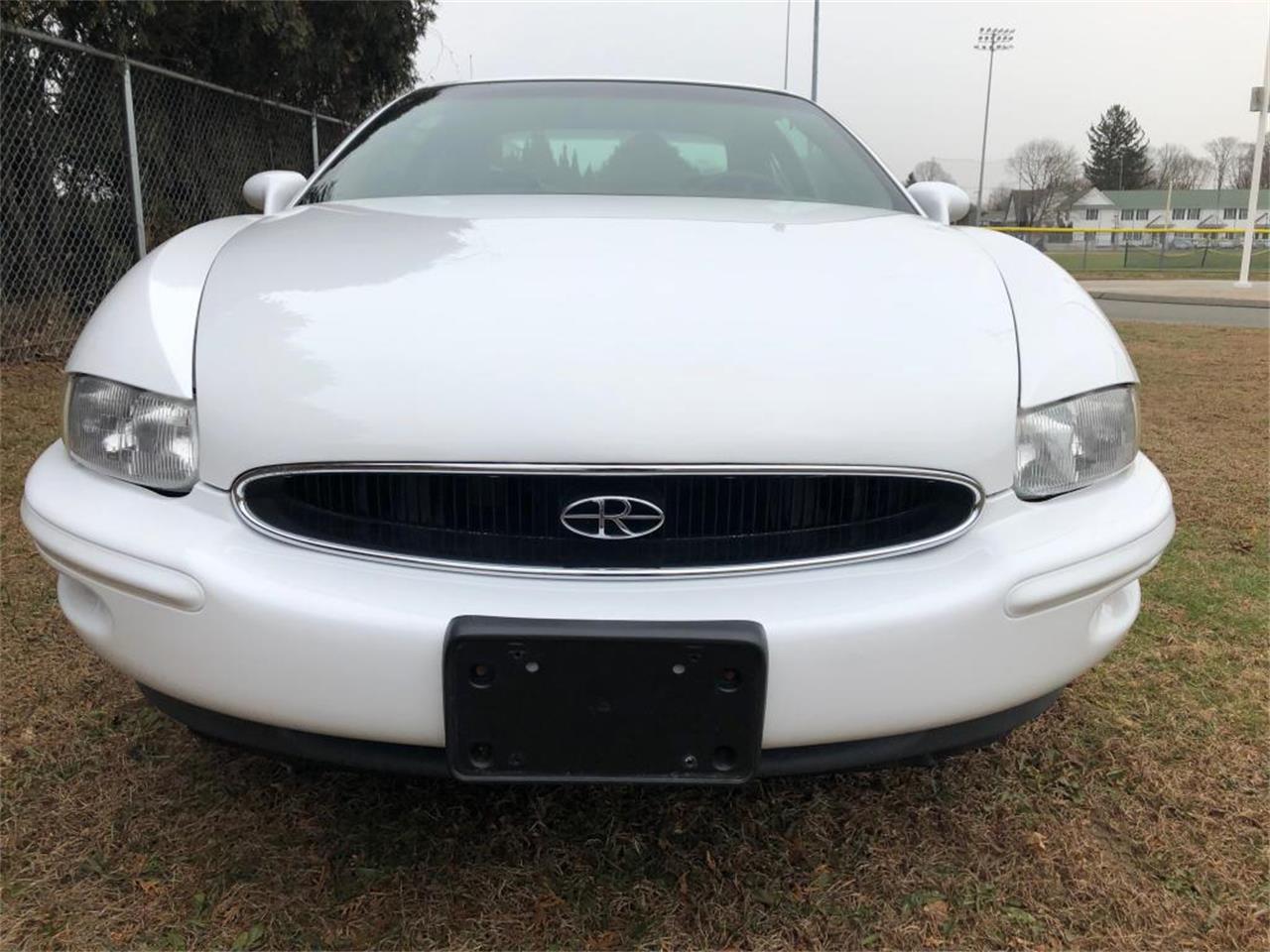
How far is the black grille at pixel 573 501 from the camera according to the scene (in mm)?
1268

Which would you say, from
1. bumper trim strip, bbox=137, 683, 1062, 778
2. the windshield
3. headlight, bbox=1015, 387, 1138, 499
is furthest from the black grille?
the windshield

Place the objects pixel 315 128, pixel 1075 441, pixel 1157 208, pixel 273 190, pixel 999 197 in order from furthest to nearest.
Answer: pixel 1157 208 → pixel 999 197 → pixel 315 128 → pixel 273 190 → pixel 1075 441

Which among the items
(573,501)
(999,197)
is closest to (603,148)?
(573,501)

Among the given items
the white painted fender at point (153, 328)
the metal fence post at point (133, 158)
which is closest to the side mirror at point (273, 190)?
the white painted fender at point (153, 328)

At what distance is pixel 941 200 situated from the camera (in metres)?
2.43

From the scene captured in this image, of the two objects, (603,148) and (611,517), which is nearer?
(611,517)

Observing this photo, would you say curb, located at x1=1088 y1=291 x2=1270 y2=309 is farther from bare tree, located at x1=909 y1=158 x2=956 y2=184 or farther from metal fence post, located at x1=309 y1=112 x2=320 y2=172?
bare tree, located at x1=909 y1=158 x2=956 y2=184

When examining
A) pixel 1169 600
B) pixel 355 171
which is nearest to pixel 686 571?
pixel 355 171

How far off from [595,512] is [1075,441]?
2.34ft

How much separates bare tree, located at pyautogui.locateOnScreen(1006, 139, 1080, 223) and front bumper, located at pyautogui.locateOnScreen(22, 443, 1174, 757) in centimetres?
5242

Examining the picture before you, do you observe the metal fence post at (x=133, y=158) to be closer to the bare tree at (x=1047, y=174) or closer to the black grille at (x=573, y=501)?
the black grille at (x=573, y=501)

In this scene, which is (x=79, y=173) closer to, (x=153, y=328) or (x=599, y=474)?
(x=153, y=328)

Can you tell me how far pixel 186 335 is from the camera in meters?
1.38

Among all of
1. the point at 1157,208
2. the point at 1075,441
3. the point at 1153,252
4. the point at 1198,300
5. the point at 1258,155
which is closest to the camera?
the point at 1075,441
